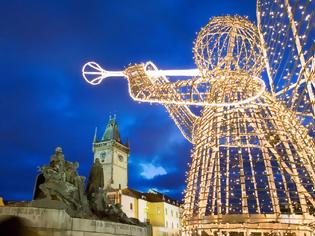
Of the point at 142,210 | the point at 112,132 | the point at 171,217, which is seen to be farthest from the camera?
the point at 112,132

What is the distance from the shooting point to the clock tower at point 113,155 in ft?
240

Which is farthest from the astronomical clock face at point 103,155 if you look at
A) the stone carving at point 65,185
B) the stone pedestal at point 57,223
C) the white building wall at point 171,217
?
the stone pedestal at point 57,223

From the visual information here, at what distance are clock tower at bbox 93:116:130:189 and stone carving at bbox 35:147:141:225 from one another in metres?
58.4

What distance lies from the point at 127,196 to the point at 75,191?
152 ft

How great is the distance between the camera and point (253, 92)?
54.8 feet

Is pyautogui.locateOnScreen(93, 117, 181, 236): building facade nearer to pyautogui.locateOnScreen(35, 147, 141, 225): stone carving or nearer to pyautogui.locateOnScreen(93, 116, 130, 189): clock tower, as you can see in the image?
pyautogui.locateOnScreen(93, 116, 130, 189): clock tower

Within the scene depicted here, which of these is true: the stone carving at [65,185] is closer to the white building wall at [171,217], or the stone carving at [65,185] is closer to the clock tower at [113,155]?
the white building wall at [171,217]

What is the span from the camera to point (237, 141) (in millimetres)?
16859

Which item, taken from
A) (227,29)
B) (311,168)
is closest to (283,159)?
(311,168)

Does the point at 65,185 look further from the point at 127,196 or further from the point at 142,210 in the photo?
the point at 142,210

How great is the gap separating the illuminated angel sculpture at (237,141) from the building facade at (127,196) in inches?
1135

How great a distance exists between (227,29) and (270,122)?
5.10m

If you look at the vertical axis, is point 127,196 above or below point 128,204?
above

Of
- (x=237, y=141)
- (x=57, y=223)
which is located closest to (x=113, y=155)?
(x=237, y=141)
